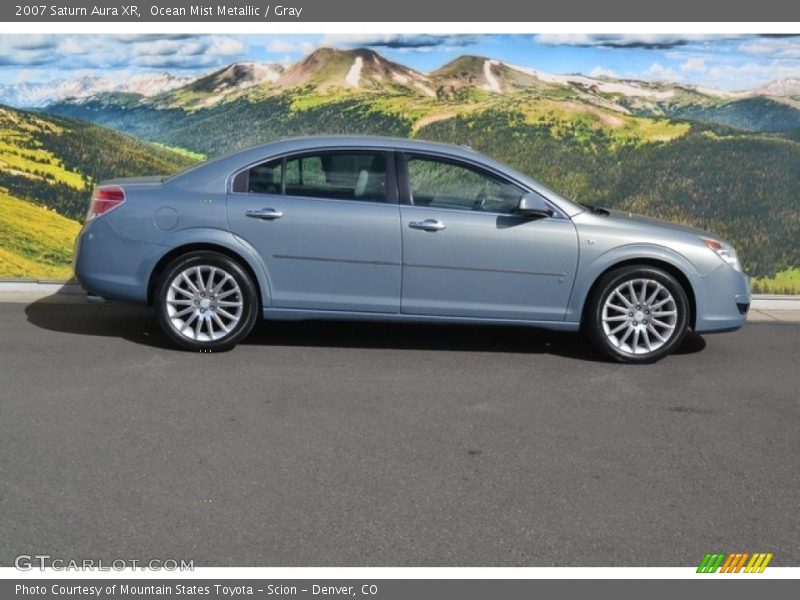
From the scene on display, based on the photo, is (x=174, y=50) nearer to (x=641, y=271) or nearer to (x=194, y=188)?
(x=194, y=188)

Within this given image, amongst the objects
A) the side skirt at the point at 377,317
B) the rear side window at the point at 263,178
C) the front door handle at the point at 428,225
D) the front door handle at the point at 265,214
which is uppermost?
the rear side window at the point at 263,178

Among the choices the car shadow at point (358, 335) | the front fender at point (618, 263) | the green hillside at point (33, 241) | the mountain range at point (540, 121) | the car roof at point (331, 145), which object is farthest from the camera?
the mountain range at point (540, 121)

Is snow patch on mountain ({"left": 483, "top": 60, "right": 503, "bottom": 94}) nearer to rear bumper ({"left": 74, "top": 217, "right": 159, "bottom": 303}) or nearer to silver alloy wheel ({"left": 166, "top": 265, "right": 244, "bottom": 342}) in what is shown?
silver alloy wheel ({"left": 166, "top": 265, "right": 244, "bottom": 342})

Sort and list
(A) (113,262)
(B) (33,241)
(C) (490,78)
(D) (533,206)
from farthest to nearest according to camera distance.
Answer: (C) (490,78) → (B) (33,241) → (A) (113,262) → (D) (533,206)

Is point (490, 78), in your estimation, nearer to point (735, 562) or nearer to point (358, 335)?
point (358, 335)

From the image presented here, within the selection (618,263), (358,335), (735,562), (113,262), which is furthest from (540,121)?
(735,562)

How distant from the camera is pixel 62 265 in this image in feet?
29.9

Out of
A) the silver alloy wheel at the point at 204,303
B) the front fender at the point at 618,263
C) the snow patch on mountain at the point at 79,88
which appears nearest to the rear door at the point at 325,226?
the silver alloy wheel at the point at 204,303

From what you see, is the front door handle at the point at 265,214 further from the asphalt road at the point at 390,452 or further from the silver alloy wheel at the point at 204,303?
the asphalt road at the point at 390,452

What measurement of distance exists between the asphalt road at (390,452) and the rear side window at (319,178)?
114cm

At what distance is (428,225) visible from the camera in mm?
6531

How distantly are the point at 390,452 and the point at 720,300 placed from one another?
10.2 ft

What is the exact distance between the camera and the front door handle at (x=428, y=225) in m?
6.53

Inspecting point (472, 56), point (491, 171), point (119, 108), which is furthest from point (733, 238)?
point (119, 108)
